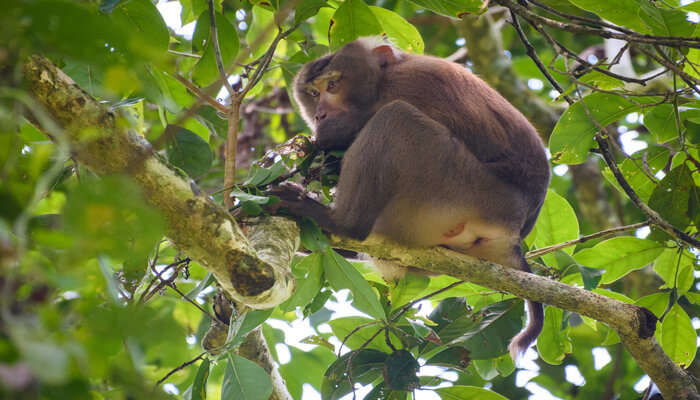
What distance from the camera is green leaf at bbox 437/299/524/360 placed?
12.5ft

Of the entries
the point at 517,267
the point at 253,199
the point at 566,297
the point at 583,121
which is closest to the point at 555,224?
the point at 517,267

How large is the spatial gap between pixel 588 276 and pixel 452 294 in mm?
869

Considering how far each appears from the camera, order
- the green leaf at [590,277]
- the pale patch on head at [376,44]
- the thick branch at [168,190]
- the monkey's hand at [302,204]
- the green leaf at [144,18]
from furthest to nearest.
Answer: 1. the pale patch on head at [376,44]
2. the green leaf at [590,277]
3. the monkey's hand at [302,204]
4. the green leaf at [144,18]
5. the thick branch at [168,190]

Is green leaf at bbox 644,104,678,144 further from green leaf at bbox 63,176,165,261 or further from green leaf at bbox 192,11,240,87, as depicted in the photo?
green leaf at bbox 63,176,165,261

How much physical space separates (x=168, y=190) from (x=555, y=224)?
2977mm

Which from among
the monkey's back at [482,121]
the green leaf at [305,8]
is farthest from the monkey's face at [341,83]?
the green leaf at [305,8]

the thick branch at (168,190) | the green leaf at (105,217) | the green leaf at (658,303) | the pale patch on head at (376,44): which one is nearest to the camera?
the green leaf at (105,217)

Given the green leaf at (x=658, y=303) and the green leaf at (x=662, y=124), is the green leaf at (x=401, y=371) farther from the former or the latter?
the green leaf at (x=662, y=124)

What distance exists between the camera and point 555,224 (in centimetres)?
431

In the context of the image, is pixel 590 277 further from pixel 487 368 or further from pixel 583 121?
pixel 487 368

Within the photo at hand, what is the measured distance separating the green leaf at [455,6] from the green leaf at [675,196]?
1.63 meters

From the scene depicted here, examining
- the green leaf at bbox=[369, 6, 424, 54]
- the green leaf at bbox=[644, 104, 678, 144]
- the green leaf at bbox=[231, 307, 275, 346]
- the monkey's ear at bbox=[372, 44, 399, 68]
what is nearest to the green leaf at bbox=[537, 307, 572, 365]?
the green leaf at bbox=[644, 104, 678, 144]

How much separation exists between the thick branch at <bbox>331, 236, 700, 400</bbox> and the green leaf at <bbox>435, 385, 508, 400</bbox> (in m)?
0.64

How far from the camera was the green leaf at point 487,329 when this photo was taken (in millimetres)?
3807
